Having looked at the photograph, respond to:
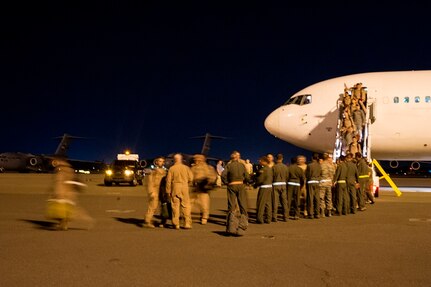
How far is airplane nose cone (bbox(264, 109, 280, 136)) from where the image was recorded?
25938mm

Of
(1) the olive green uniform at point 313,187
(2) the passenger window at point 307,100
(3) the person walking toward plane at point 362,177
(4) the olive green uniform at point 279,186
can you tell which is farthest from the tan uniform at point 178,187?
(2) the passenger window at point 307,100

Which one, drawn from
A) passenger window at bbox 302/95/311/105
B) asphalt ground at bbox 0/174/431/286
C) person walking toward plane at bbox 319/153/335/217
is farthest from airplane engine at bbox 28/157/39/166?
person walking toward plane at bbox 319/153/335/217

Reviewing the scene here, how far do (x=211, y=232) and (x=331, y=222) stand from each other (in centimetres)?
347

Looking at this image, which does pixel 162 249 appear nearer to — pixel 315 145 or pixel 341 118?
pixel 341 118

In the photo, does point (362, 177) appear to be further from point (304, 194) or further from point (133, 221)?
point (133, 221)

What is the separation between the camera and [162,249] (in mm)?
8789

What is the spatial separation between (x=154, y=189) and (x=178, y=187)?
0.81 meters

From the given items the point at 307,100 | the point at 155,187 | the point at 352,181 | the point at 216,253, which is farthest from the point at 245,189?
the point at 307,100

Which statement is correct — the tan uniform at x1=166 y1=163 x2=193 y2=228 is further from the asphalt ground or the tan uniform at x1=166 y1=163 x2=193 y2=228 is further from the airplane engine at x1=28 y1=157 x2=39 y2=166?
the airplane engine at x1=28 y1=157 x2=39 y2=166

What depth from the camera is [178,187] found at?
11.3 m

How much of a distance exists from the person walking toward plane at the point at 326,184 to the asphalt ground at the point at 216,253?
Result: 0.83 m

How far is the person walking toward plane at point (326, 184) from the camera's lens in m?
14.2

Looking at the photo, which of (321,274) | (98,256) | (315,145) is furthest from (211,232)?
(315,145)

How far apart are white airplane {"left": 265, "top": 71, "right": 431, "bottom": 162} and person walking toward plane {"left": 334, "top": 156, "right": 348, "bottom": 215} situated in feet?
29.6
